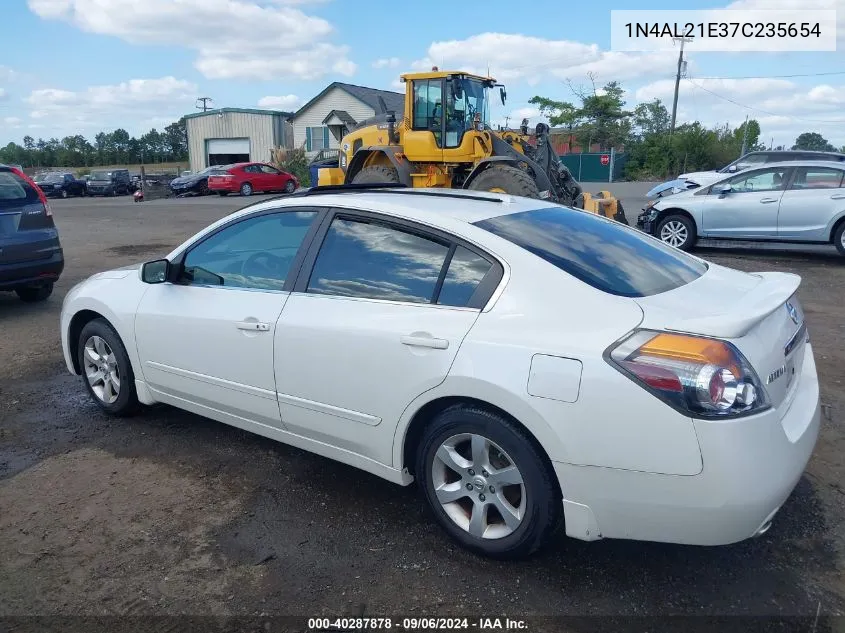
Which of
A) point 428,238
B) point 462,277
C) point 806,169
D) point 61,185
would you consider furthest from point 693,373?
point 61,185

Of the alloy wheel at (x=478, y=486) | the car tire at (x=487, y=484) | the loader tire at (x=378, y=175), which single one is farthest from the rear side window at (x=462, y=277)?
the loader tire at (x=378, y=175)

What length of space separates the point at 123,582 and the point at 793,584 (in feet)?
9.13

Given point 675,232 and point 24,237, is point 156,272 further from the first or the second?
point 675,232

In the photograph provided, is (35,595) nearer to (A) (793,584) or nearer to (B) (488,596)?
(B) (488,596)

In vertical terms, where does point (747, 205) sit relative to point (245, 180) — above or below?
above

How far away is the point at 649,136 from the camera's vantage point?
1837 inches

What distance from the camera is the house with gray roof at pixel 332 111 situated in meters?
40.7

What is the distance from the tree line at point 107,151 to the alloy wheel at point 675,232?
215 ft

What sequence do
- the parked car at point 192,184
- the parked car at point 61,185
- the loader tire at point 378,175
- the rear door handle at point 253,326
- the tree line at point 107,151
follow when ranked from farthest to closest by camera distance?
the tree line at point 107,151 → the parked car at point 61,185 → the parked car at point 192,184 → the loader tire at point 378,175 → the rear door handle at point 253,326

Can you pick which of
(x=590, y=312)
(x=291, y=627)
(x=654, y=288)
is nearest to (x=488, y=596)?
(x=291, y=627)

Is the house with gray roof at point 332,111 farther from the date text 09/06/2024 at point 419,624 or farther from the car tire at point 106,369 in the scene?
the date text 09/06/2024 at point 419,624

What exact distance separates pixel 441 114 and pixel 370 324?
10.4 meters

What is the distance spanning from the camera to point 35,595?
2889mm

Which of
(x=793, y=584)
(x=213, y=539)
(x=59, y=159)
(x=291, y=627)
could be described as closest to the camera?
(x=291, y=627)
